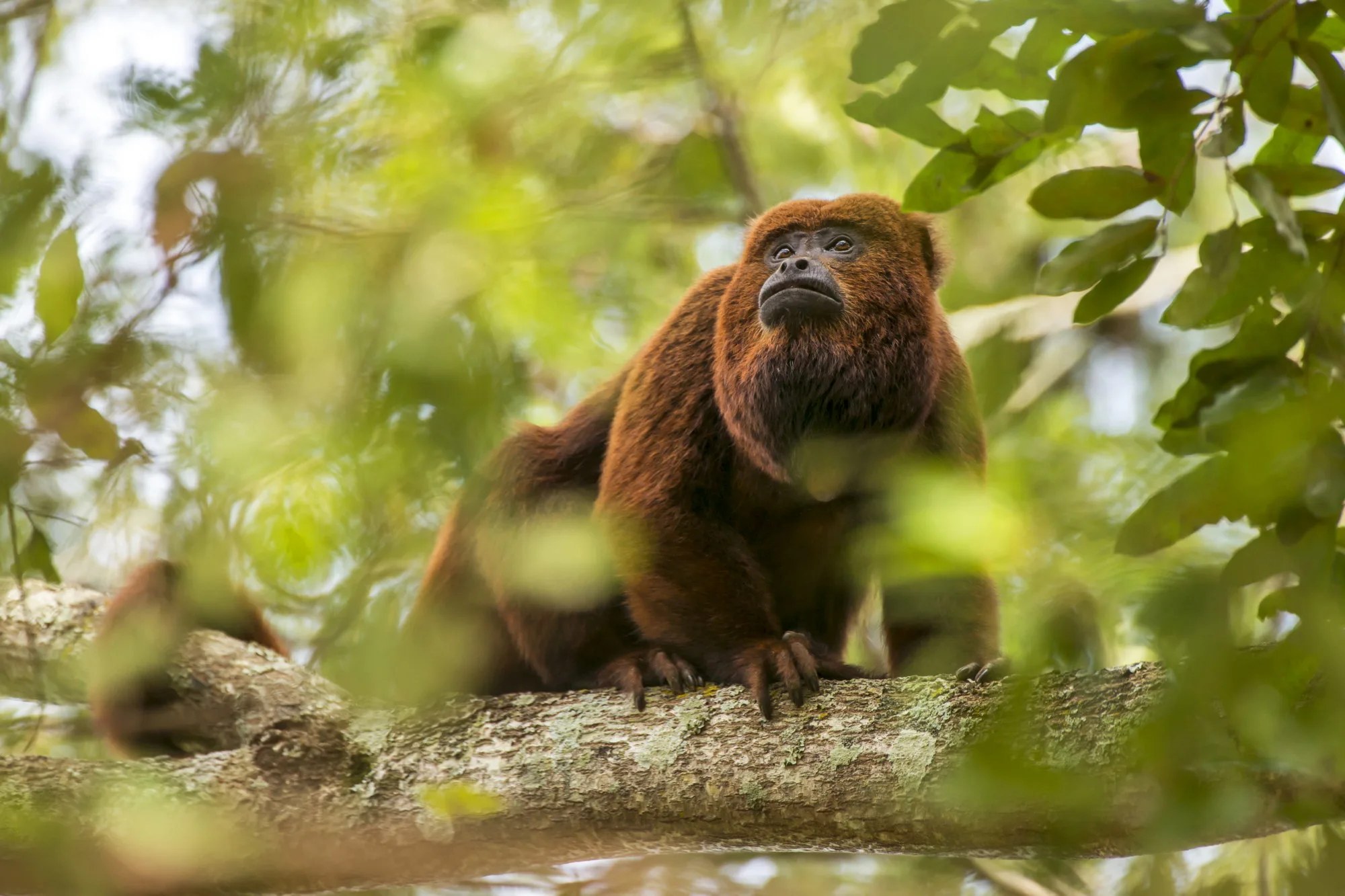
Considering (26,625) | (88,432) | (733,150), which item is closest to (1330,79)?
(88,432)

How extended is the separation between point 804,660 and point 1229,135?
160 centimetres

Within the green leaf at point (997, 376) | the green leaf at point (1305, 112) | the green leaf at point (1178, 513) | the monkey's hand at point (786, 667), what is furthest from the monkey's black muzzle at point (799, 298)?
the green leaf at point (1178, 513)

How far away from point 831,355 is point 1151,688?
5.56ft

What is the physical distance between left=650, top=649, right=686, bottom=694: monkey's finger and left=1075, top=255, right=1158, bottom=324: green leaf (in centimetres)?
155

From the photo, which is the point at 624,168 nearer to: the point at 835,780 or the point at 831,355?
the point at 831,355

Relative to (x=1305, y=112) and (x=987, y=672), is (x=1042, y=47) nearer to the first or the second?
(x=1305, y=112)

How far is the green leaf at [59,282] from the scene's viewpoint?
162 centimetres

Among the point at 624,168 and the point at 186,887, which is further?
the point at 624,168

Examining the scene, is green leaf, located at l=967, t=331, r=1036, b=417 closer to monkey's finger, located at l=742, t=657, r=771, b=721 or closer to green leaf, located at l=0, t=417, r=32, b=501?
monkey's finger, located at l=742, t=657, r=771, b=721

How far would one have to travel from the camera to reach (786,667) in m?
2.87

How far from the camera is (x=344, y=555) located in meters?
2.15

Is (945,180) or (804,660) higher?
(945,180)

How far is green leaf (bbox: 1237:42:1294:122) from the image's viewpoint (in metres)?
1.79

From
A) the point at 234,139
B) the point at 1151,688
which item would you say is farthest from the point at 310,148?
the point at 1151,688
